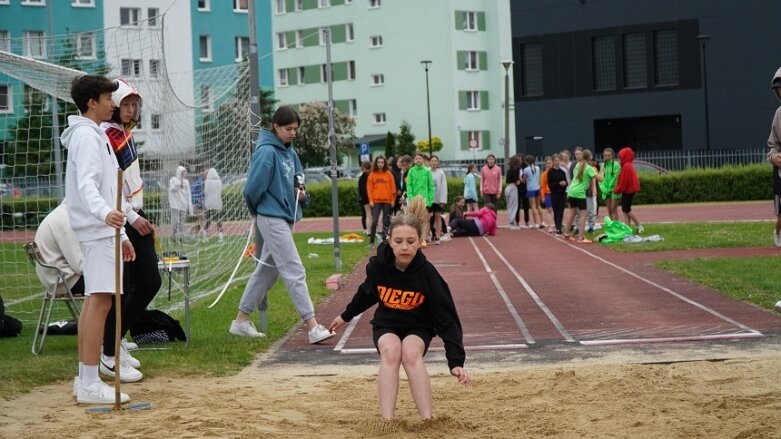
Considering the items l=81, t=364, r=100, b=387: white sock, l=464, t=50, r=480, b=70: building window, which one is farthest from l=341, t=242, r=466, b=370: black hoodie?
l=464, t=50, r=480, b=70: building window

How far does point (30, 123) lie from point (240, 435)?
9316mm

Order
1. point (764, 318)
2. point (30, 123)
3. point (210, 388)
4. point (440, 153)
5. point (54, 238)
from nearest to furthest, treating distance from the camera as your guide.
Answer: point (210, 388)
point (54, 238)
point (764, 318)
point (30, 123)
point (440, 153)

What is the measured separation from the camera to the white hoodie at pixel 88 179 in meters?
7.58

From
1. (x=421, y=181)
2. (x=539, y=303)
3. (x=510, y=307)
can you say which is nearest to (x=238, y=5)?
(x=421, y=181)

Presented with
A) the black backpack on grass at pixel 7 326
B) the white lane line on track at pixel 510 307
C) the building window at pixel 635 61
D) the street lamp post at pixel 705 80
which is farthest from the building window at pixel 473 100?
the black backpack on grass at pixel 7 326

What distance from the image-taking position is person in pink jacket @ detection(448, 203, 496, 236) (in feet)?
89.1

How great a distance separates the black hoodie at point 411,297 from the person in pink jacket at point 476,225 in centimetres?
1993

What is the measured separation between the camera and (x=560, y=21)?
184 feet

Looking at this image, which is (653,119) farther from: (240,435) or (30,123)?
(240,435)

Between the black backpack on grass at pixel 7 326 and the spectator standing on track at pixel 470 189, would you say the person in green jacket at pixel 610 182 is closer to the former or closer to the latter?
the spectator standing on track at pixel 470 189

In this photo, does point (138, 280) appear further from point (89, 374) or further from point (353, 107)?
point (353, 107)

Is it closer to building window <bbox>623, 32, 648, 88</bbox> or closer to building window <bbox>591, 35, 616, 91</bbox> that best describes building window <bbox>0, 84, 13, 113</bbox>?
building window <bbox>623, 32, 648, 88</bbox>

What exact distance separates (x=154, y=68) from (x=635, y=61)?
4434cm

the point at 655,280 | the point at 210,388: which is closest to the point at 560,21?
the point at 655,280
